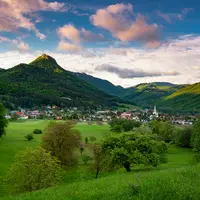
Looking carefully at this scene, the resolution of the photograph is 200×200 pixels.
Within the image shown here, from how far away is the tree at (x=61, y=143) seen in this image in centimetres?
5891

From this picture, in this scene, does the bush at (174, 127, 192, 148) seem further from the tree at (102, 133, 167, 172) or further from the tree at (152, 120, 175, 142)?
the tree at (102, 133, 167, 172)

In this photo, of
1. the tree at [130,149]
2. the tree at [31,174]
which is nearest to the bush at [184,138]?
the tree at [130,149]

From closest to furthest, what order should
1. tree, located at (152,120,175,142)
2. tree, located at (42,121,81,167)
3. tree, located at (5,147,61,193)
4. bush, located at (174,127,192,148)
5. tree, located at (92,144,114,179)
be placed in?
1. tree, located at (5,147,61,193)
2. tree, located at (92,144,114,179)
3. tree, located at (42,121,81,167)
4. bush, located at (174,127,192,148)
5. tree, located at (152,120,175,142)

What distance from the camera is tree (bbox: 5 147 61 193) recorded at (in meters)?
31.1

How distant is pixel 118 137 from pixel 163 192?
3421cm

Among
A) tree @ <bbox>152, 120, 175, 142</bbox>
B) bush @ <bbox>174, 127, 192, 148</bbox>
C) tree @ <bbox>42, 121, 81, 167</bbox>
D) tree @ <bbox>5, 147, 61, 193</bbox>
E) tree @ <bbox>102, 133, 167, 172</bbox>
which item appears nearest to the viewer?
tree @ <bbox>5, 147, 61, 193</bbox>

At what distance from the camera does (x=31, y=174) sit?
1230 inches

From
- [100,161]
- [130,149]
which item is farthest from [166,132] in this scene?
[130,149]

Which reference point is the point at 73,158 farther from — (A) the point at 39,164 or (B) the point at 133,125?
(B) the point at 133,125

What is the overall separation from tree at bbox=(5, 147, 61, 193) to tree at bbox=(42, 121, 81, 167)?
81.3ft

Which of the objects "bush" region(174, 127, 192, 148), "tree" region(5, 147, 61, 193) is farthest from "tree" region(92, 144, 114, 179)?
"bush" region(174, 127, 192, 148)

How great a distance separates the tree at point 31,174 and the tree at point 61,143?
81.3 feet

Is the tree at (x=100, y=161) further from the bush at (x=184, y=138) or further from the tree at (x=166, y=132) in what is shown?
the tree at (x=166, y=132)

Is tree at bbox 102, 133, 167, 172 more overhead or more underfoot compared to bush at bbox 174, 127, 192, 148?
more overhead
